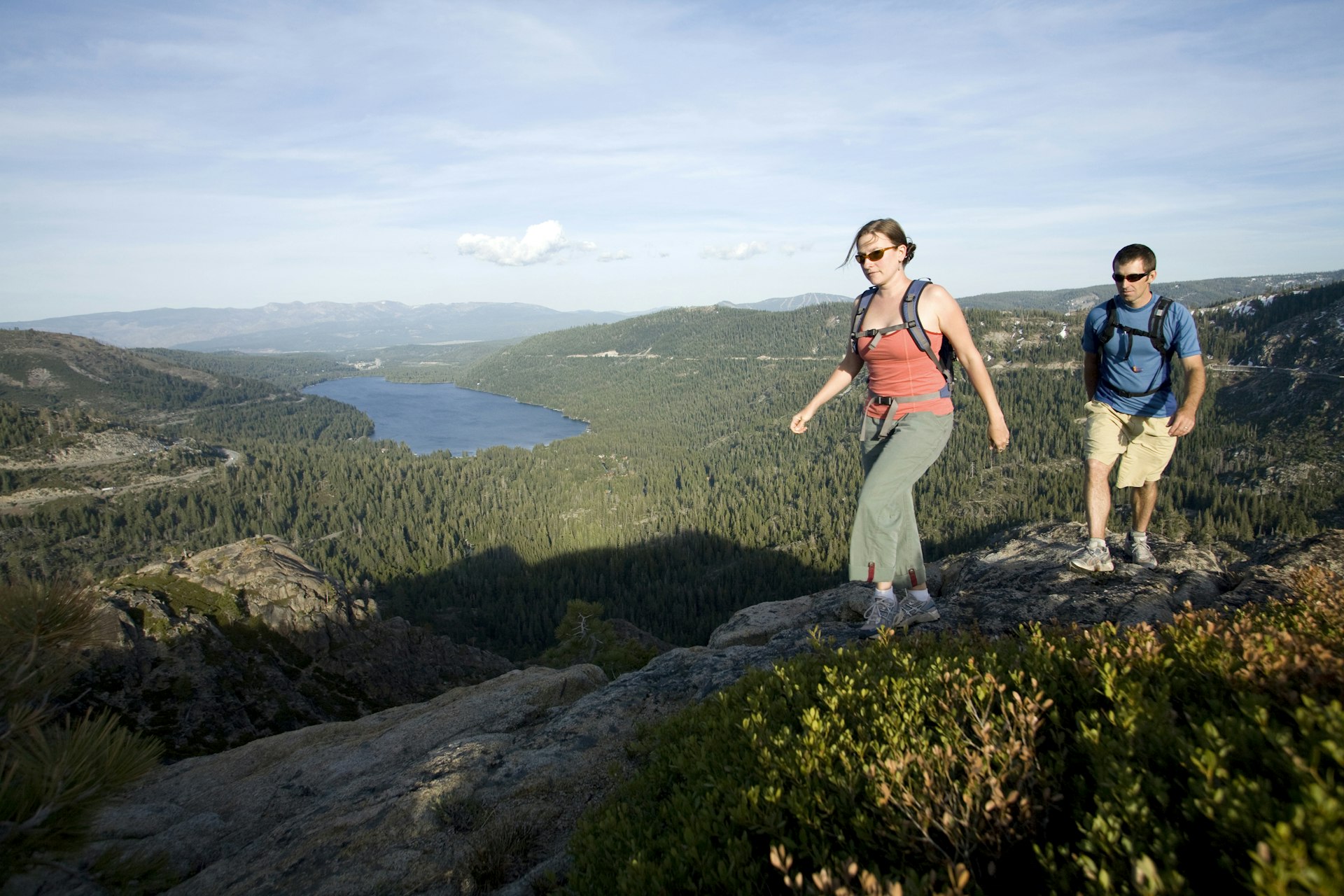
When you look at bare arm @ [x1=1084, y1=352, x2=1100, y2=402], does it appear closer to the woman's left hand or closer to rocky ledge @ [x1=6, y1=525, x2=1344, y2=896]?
the woman's left hand

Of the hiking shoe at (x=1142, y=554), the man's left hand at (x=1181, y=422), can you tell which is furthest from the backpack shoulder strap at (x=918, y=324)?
the hiking shoe at (x=1142, y=554)

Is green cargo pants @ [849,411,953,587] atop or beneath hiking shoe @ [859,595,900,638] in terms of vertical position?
atop

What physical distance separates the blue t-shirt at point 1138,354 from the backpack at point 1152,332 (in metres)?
0.02

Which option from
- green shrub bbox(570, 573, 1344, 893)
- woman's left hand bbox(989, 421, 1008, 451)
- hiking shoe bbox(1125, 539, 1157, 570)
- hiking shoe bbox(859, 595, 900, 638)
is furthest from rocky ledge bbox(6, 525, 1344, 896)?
woman's left hand bbox(989, 421, 1008, 451)

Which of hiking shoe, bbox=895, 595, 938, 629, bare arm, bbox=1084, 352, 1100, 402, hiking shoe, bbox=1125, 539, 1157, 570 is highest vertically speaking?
bare arm, bbox=1084, 352, 1100, 402

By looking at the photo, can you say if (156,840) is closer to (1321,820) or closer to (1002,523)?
(1321,820)

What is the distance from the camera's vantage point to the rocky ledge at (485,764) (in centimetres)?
520

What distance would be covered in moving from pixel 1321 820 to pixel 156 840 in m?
9.92

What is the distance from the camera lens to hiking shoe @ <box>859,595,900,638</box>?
6656 mm

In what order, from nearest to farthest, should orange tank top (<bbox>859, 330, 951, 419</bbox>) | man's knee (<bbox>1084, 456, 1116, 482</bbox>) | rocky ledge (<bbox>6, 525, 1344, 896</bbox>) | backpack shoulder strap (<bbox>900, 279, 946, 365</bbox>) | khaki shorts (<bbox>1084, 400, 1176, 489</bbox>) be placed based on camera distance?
rocky ledge (<bbox>6, 525, 1344, 896</bbox>) → backpack shoulder strap (<bbox>900, 279, 946, 365</bbox>) → orange tank top (<bbox>859, 330, 951, 419</bbox>) → khaki shorts (<bbox>1084, 400, 1176, 489</bbox>) → man's knee (<bbox>1084, 456, 1116, 482</bbox>)

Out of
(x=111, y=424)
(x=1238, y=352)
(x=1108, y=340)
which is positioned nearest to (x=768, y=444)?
(x=1238, y=352)

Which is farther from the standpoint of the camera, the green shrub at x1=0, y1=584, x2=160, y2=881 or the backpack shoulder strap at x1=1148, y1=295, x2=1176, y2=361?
the backpack shoulder strap at x1=1148, y1=295, x2=1176, y2=361

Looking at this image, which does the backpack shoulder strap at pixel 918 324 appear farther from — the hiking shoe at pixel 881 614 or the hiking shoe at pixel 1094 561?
the hiking shoe at pixel 1094 561

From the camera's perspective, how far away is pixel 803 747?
139 inches
